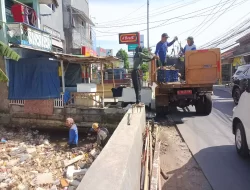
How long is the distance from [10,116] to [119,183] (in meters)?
10.9

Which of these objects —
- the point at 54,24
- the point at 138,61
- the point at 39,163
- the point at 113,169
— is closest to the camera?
the point at 113,169

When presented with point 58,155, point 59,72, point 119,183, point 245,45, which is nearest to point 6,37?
point 59,72

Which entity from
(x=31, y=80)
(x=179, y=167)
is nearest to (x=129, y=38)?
(x=31, y=80)

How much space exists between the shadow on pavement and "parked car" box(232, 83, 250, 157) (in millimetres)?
262

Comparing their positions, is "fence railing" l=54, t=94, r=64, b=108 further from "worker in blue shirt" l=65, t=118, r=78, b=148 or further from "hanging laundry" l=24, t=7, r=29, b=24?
"hanging laundry" l=24, t=7, r=29, b=24

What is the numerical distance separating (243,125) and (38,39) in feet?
34.6

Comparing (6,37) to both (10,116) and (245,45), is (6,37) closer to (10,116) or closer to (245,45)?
(10,116)

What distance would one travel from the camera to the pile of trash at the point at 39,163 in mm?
6301

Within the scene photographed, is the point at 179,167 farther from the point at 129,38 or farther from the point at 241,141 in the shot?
the point at 129,38

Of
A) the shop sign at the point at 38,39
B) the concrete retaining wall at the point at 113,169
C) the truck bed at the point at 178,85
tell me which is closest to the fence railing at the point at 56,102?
the shop sign at the point at 38,39

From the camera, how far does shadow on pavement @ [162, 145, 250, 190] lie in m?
3.88

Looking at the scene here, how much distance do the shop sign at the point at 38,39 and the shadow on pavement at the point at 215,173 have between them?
9444 millimetres

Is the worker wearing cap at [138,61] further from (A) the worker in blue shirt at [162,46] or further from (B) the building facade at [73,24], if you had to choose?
(B) the building facade at [73,24]

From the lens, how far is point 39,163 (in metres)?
7.67
